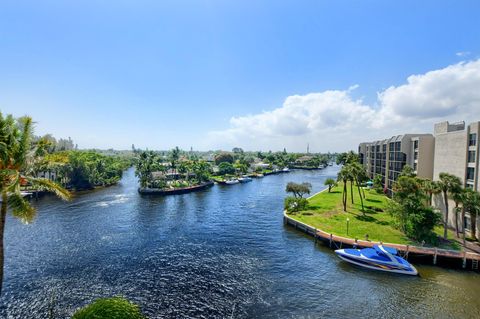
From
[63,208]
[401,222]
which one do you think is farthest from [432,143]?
[63,208]

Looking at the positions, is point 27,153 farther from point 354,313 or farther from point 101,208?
point 101,208

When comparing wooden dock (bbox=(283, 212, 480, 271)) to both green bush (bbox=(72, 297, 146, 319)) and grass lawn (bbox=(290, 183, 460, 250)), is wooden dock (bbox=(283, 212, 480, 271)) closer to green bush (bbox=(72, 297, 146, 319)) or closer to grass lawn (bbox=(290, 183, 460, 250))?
grass lawn (bbox=(290, 183, 460, 250))

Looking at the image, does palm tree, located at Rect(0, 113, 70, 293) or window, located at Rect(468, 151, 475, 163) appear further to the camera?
window, located at Rect(468, 151, 475, 163)

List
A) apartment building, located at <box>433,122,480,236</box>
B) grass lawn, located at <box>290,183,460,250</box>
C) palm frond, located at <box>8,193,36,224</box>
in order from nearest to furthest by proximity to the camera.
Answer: palm frond, located at <box>8,193,36,224</box>
apartment building, located at <box>433,122,480,236</box>
grass lawn, located at <box>290,183,460,250</box>

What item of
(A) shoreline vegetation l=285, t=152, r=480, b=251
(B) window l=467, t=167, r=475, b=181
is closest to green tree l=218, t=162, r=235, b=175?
(A) shoreline vegetation l=285, t=152, r=480, b=251

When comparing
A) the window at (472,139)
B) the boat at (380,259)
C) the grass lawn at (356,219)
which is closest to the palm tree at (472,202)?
the grass lawn at (356,219)

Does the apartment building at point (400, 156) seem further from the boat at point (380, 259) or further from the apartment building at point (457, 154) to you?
the boat at point (380, 259)

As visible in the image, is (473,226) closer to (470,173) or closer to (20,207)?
(470,173)
